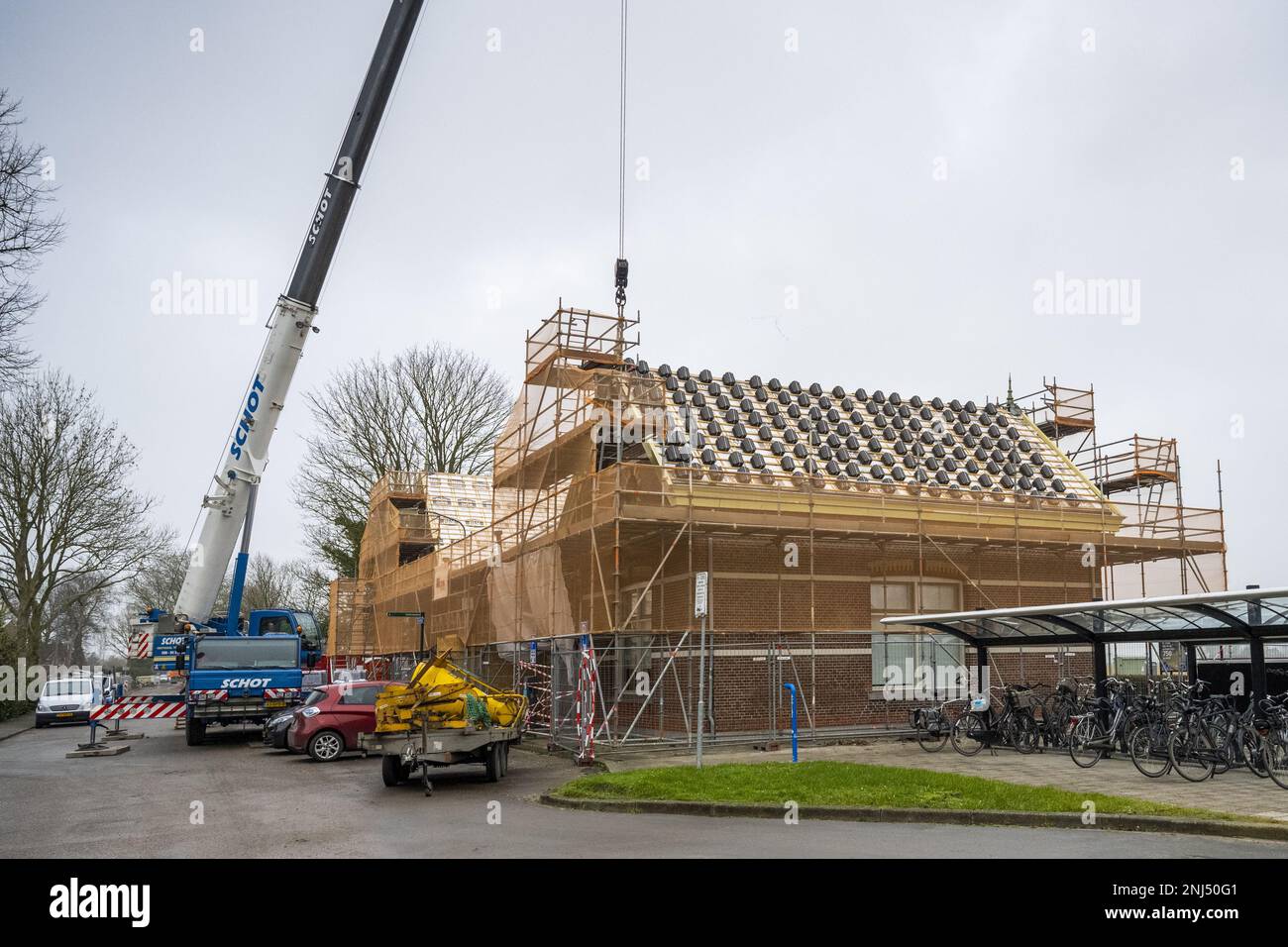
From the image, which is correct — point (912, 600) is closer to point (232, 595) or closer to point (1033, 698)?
point (1033, 698)

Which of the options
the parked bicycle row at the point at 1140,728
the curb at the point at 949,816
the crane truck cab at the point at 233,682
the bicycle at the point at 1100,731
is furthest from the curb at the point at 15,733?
the bicycle at the point at 1100,731

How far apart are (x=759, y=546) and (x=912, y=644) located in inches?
156

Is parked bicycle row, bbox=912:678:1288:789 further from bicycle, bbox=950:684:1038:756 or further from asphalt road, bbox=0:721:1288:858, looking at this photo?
asphalt road, bbox=0:721:1288:858

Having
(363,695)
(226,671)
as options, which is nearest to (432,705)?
(363,695)

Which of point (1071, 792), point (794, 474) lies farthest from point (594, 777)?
point (794, 474)

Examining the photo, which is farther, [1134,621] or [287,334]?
[287,334]

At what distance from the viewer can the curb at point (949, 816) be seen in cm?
1052

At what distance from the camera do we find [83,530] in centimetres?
4119

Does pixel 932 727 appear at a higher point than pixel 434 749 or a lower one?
lower

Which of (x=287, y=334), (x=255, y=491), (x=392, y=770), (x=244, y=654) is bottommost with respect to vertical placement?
(x=392, y=770)

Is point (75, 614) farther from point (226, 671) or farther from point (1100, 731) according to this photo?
point (1100, 731)

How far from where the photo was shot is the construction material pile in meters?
15.6

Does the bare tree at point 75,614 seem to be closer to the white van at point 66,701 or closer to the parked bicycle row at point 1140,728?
the white van at point 66,701

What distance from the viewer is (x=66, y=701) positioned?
114 ft
